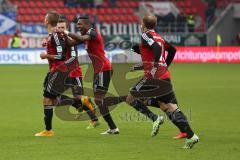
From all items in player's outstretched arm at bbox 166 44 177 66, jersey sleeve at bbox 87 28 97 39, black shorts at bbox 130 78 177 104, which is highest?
jersey sleeve at bbox 87 28 97 39

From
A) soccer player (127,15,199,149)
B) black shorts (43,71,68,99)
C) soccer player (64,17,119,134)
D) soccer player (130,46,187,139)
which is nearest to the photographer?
soccer player (127,15,199,149)

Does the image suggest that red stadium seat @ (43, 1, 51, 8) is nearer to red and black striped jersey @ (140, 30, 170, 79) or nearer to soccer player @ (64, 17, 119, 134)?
soccer player @ (64, 17, 119, 134)

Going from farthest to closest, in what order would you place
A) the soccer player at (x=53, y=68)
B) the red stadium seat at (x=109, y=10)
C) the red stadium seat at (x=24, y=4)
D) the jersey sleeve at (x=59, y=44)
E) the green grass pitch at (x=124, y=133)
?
the red stadium seat at (x=109, y=10), the red stadium seat at (x=24, y=4), the jersey sleeve at (x=59, y=44), the soccer player at (x=53, y=68), the green grass pitch at (x=124, y=133)

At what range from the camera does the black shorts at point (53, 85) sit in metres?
13.0

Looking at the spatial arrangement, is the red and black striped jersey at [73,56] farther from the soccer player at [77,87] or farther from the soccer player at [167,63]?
the soccer player at [167,63]

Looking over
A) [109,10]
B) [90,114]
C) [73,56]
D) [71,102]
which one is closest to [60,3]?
[109,10]

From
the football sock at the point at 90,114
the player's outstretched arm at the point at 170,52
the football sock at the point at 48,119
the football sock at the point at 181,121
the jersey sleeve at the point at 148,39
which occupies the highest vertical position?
the jersey sleeve at the point at 148,39

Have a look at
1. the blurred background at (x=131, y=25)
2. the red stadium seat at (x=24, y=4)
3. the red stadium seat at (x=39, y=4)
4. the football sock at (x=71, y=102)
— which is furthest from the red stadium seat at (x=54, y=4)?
the football sock at (x=71, y=102)

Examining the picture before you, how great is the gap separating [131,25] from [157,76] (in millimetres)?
34931

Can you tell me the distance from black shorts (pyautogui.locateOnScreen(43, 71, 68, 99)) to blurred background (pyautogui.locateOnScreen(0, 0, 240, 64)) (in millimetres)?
25592

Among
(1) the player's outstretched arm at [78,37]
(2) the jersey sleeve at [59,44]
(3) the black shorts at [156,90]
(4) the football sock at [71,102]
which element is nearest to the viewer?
(3) the black shorts at [156,90]

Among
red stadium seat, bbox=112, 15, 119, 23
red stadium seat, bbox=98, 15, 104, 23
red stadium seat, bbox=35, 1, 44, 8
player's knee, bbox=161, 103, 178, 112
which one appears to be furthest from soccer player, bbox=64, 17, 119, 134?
red stadium seat, bbox=35, 1, 44, 8

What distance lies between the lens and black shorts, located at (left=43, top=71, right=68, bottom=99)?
42.6 feet

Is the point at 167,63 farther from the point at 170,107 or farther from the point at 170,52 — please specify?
the point at 170,107
